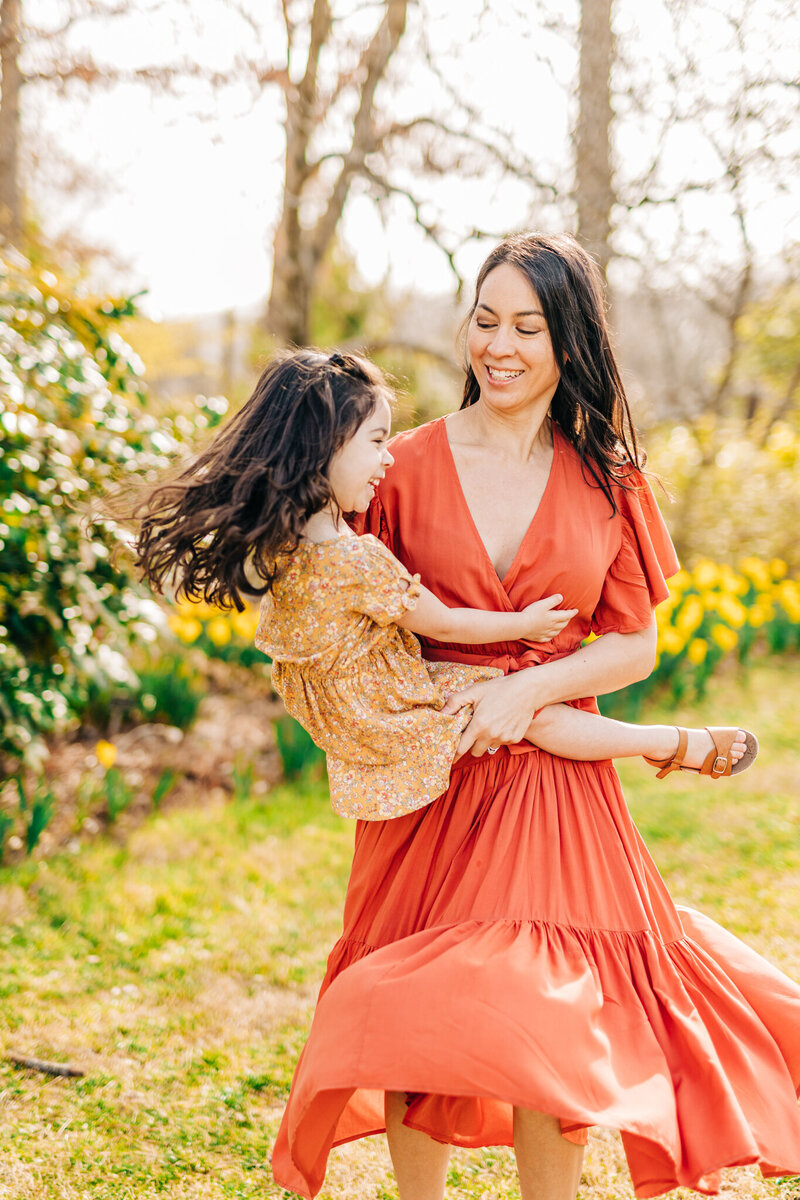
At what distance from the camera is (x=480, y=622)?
189 centimetres

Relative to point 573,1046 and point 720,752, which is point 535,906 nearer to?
point 573,1046

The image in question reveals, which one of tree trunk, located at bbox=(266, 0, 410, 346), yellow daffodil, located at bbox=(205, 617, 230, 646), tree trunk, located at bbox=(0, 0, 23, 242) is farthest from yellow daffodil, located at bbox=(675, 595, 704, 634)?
tree trunk, located at bbox=(0, 0, 23, 242)

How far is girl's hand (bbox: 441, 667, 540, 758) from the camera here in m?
1.86

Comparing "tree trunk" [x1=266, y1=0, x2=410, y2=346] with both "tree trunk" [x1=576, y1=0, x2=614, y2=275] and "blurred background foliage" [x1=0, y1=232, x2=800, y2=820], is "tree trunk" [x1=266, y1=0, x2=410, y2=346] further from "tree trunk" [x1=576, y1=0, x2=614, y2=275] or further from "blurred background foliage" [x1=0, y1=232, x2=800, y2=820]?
"blurred background foliage" [x1=0, y1=232, x2=800, y2=820]

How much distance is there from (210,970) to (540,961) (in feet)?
6.67

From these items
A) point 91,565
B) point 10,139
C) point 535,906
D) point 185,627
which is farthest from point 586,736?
point 10,139

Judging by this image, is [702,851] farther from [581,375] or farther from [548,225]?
[548,225]

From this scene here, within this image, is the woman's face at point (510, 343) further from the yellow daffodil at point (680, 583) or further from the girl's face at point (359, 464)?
the yellow daffodil at point (680, 583)

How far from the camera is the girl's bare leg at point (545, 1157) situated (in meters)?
1.64

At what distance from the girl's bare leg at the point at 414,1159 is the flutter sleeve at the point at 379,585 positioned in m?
0.85

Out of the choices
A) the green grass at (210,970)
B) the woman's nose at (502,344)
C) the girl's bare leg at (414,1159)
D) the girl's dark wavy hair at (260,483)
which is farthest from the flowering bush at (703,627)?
the girl's dark wavy hair at (260,483)

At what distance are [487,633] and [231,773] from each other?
3.26 metres

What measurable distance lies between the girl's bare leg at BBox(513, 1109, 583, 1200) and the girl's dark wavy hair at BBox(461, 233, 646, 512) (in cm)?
115

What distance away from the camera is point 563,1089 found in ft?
4.76
